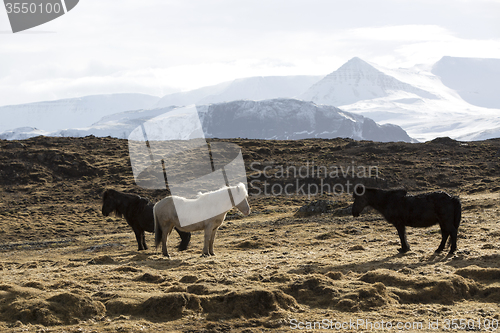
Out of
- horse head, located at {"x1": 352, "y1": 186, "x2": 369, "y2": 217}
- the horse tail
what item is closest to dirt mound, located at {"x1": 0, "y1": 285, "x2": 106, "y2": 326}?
the horse tail

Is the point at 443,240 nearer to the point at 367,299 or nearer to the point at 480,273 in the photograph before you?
the point at 480,273

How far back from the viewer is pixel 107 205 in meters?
16.5

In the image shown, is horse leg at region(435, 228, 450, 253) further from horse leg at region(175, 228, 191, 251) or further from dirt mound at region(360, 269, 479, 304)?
horse leg at region(175, 228, 191, 251)

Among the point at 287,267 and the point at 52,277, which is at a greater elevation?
the point at 52,277

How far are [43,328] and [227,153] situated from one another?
48.1 m

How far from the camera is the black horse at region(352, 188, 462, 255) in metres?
12.0

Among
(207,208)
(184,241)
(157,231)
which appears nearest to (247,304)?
(207,208)

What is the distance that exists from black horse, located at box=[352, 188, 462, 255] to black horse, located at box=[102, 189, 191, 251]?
22.3 ft

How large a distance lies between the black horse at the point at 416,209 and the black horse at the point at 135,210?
6789mm

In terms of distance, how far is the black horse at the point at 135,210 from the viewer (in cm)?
1611

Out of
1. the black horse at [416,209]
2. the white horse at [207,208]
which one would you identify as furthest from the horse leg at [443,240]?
the white horse at [207,208]

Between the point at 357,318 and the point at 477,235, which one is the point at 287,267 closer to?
the point at 357,318

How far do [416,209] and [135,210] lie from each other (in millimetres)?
9832

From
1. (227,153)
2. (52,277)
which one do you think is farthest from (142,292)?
(227,153)
